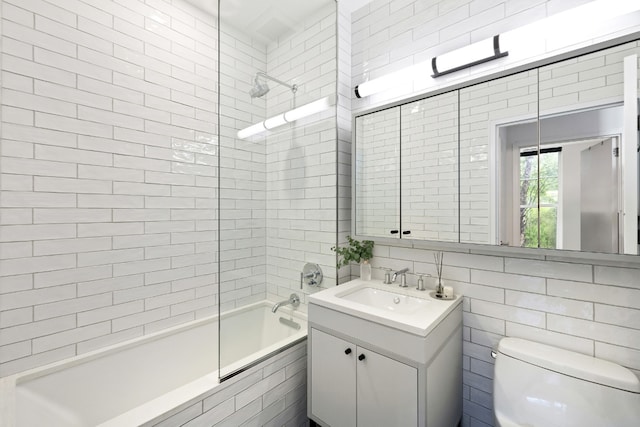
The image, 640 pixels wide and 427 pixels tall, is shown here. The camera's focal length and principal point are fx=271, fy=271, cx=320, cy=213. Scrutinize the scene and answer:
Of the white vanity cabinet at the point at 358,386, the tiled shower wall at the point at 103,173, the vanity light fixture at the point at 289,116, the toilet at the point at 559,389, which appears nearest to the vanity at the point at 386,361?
the white vanity cabinet at the point at 358,386

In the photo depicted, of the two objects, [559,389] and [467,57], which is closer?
[559,389]

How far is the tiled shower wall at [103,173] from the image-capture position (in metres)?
1.38

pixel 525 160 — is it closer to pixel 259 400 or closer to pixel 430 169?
pixel 430 169

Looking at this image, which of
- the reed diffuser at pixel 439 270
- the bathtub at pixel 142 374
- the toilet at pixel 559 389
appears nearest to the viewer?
the toilet at pixel 559 389

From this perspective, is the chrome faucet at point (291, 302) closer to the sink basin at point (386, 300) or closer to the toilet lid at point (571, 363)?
the sink basin at point (386, 300)

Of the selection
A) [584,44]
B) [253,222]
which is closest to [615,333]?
[584,44]

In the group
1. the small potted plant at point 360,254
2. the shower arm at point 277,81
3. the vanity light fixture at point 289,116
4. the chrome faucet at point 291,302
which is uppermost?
the shower arm at point 277,81

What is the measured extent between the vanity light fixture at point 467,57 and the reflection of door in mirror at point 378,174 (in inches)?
11.8

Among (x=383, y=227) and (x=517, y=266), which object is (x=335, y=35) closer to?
(x=383, y=227)

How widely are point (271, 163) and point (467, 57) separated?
1.19m

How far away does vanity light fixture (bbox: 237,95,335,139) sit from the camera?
1.48m

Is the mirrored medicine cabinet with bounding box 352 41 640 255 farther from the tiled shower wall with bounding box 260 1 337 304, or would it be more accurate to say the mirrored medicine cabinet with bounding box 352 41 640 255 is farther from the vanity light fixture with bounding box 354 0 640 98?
the tiled shower wall with bounding box 260 1 337 304

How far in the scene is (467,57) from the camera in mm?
1410

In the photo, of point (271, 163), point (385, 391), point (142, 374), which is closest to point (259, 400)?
point (385, 391)
